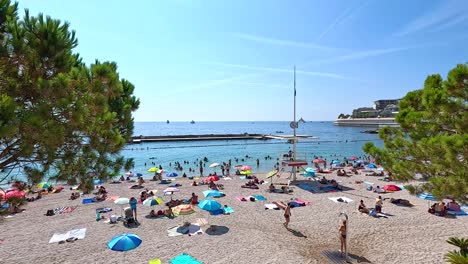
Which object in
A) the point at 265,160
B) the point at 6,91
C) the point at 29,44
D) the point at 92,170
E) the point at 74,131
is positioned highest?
the point at 29,44

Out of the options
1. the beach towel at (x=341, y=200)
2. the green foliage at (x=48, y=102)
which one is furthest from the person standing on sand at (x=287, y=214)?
the green foliage at (x=48, y=102)

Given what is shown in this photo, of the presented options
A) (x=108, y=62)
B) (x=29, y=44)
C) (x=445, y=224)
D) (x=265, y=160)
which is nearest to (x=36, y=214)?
(x=108, y=62)

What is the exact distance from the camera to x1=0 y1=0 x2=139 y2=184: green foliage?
6.19m

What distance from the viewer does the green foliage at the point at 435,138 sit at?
789 cm

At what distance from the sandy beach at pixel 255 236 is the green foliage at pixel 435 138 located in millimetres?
4283

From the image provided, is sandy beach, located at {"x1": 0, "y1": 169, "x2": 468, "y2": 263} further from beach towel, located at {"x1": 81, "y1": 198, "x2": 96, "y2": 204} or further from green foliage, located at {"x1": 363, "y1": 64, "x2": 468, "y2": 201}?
green foliage, located at {"x1": 363, "y1": 64, "x2": 468, "y2": 201}

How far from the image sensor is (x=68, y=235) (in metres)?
15.3

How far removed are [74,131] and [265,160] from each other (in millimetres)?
50362

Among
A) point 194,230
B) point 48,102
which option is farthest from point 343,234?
point 48,102

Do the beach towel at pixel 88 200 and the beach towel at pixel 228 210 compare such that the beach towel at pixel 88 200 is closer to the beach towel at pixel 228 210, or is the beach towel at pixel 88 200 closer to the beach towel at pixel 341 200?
the beach towel at pixel 228 210

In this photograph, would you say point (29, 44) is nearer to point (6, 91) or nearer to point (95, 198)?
point (6, 91)

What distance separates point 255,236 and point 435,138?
928 centimetres

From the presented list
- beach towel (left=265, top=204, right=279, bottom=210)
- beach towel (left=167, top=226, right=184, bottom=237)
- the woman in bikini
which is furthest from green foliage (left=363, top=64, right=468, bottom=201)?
beach towel (left=167, top=226, right=184, bottom=237)

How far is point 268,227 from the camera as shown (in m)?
16.3
